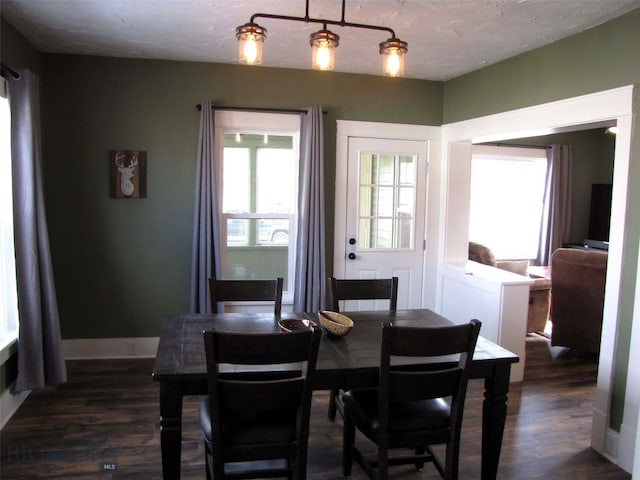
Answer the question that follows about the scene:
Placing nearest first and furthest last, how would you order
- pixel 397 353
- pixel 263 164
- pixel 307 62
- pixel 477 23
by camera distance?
pixel 397 353 < pixel 477 23 < pixel 307 62 < pixel 263 164

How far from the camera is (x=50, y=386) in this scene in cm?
364

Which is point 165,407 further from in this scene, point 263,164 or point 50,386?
point 263,164

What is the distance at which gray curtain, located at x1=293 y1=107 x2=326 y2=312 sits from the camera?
431 centimetres

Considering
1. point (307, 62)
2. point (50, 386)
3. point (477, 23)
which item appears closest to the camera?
point (477, 23)

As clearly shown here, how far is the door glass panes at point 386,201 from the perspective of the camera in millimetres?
4668

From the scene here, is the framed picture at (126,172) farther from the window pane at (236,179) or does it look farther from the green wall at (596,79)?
the green wall at (596,79)

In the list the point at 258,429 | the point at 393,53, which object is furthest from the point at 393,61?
the point at 258,429

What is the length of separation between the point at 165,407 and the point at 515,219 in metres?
6.16

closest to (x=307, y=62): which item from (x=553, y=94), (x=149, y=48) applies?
(x=149, y=48)

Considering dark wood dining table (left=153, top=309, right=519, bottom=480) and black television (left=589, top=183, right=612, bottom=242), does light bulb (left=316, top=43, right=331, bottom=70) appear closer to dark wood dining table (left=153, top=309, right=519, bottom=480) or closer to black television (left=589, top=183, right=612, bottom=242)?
dark wood dining table (left=153, top=309, right=519, bottom=480)

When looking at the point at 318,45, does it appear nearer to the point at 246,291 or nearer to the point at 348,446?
the point at 246,291

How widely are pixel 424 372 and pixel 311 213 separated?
2.37m

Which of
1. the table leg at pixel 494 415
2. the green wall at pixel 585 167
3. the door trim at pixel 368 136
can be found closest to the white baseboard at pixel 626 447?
the table leg at pixel 494 415

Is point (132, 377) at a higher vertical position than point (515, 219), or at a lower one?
lower
